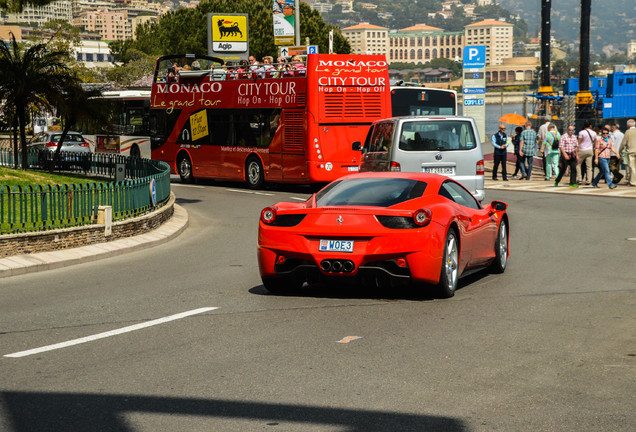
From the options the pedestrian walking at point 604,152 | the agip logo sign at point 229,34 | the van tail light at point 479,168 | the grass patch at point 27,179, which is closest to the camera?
the van tail light at point 479,168

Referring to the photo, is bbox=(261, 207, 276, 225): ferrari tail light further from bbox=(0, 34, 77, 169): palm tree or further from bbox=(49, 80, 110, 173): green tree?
bbox=(49, 80, 110, 173): green tree

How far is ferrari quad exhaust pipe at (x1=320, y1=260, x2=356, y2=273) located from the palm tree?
16760mm

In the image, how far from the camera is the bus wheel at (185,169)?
30856 millimetres

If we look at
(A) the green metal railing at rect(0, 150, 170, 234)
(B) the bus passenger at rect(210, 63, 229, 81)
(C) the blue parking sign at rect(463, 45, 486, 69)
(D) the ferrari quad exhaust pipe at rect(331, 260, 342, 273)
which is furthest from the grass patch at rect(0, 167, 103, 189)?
(C) the blue parking sign at rect(463, 45, 486, 69)

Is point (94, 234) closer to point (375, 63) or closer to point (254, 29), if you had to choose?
point (375, 63)

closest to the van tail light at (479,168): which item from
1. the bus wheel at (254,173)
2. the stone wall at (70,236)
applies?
the stone wall at (70,236)

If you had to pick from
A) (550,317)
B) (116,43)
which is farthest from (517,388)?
(116,43)

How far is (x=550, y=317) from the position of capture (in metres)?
8.48

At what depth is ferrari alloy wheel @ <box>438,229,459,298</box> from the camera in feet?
30.7

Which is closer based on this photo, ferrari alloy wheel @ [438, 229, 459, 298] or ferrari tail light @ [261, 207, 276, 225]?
ferrari alloy wheel @ [438, 229, 459, 298]

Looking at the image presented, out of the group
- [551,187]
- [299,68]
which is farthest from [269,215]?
[551,187]

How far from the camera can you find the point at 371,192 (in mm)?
9961

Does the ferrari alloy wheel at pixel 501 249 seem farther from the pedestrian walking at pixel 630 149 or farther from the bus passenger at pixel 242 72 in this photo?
the bus passenger at pixel 242 72

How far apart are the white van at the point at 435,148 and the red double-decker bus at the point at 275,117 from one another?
15.6 feet
